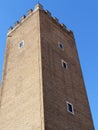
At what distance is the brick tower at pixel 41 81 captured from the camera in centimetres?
1298

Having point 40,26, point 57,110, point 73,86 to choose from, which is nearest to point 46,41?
point 40,26

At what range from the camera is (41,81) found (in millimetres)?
13633

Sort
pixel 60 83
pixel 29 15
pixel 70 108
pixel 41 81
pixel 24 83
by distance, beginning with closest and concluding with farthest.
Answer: pixel 41 81, pixel 70 108, pixel 24 83, pixel 60 83, pixel 29 15

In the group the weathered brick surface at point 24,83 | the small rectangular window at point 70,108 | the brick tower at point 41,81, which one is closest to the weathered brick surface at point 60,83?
the brick tower at point 41,81

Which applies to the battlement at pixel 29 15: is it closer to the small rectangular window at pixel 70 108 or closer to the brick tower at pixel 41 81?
the brick tower at pixel 41 81

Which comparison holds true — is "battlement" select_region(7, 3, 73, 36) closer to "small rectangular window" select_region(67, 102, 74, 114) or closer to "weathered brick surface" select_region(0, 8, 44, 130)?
"weathered brick surface" select_region(0, 8, 44, 130)

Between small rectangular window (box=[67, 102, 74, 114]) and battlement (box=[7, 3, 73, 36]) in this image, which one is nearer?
small rectangular window (box=[67, 102, 74, 114])

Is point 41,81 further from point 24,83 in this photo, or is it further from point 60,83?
point 60,83

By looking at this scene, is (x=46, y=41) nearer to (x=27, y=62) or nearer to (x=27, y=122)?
(x=27, y=62)

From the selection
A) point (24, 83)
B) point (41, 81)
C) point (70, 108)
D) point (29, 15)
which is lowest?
point (70, 108)

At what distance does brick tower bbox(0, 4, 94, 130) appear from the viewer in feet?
42.6

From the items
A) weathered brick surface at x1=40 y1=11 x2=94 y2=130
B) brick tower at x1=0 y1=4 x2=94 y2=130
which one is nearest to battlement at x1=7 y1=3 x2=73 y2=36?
brick tower at x1=0 y1=4 x2=94 y2=130

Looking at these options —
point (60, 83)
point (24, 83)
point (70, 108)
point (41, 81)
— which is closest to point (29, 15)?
point (24, 83)

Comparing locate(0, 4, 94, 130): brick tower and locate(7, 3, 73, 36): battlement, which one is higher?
locate(7, 3, 73, 36): battlement
